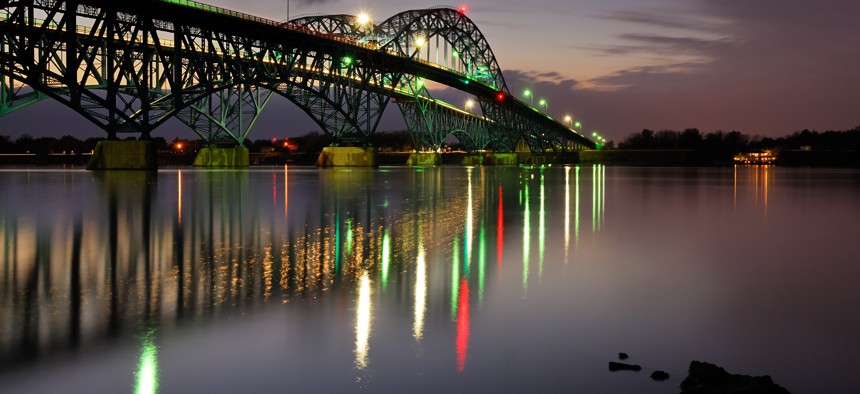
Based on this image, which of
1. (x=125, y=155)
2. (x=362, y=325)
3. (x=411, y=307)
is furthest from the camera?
(x=125, y=155)

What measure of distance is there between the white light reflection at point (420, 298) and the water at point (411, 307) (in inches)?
1.7

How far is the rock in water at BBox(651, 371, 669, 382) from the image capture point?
557 cm

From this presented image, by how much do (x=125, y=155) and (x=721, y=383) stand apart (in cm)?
6163

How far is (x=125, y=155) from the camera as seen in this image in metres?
60.4

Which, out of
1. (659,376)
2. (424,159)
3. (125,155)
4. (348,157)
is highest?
(424,159)

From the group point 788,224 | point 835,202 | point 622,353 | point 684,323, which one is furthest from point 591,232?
point 835,202

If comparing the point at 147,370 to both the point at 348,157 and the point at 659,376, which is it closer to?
the point at 659,376

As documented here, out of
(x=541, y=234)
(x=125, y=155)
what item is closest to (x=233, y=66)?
(x=125, y=155)

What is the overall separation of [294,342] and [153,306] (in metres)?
2.17

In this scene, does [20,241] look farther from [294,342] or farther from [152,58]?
[152,58]

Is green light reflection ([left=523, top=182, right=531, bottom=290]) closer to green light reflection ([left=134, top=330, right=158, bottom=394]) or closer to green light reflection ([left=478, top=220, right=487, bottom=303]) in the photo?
green light reflection ([left=478, top=220, right=487, bottom=303])

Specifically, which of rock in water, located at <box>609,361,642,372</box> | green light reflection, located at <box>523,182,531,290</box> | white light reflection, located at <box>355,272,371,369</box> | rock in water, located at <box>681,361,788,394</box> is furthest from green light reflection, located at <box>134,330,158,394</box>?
green light reflection, located at <box>523,182,531,290</box>

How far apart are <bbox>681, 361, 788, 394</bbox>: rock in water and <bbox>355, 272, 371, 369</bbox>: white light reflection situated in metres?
2.44

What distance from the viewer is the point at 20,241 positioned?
13477 mm
